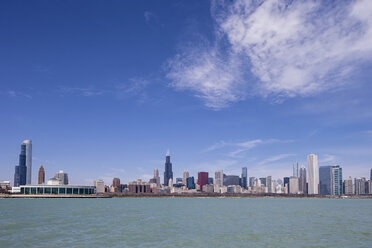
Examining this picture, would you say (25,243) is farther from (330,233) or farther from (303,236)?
(330,233)

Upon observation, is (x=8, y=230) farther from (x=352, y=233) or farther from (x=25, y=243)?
(x=352, y=233)

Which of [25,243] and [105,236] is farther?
[105,236]

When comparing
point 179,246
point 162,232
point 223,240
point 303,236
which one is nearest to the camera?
point 179,246

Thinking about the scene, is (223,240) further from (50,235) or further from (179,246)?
(50,235)

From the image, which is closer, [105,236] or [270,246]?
[270,246]

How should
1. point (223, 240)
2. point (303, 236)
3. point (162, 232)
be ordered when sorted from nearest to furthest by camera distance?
point (223, 240), point (303, 236), point (162, 232)

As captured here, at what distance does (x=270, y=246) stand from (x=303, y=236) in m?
9.69

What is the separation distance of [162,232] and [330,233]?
77.6ft

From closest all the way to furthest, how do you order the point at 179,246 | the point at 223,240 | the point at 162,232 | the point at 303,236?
1. the point at 179,246
2. the point at 223,240
3. the point at 303,236
4. the point at 162,232

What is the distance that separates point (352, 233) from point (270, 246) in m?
18.9

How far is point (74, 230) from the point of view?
47656 mm

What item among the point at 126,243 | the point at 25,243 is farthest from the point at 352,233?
the point at 25,243

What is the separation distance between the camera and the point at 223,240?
133 ft

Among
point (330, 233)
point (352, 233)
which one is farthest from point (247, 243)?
point (352, 233)
